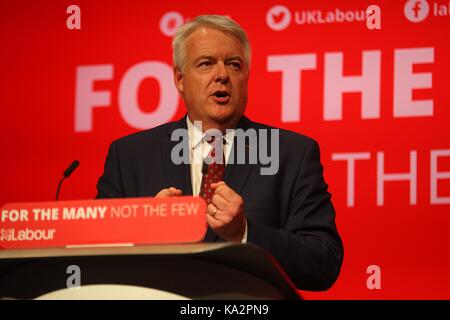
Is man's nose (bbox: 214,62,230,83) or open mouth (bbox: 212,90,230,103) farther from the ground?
man's nose (bbox: 214,62,230,83)

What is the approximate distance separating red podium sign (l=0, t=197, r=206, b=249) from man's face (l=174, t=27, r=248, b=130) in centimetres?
110

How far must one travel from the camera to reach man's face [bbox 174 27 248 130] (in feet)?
8.43

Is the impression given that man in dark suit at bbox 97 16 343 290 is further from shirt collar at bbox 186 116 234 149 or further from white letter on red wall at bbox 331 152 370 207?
white letter on red wall at bbox 331 152 370 207

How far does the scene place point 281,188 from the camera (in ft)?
7.92

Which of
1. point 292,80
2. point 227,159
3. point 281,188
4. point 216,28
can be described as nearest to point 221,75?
point 216,28

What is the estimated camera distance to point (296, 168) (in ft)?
8.07

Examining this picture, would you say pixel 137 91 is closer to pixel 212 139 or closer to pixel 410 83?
pixel 212 139

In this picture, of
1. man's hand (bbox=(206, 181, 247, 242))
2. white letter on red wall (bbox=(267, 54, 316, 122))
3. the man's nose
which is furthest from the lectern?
white letter on red wall (bbox=(267, 54, 316, 122))

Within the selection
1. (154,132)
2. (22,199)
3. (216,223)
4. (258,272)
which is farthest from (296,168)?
(22,199)

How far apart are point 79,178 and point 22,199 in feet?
0.92

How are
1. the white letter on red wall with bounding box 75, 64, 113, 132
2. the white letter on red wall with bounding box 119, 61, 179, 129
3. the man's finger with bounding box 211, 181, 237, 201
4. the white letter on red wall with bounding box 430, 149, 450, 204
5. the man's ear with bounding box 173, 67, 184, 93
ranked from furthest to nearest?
the white letter on red wall with bounding box 75, 64, 113, 132 → the white letter on red wall with bounding box 119, 61, 179, 129 → the white letter on red wall with bounding box 430, 149, 450, 204 → the man's ear with bounding box 173, 67, 184, 93 → the man's finger with bounding box 211, 181, 237, 201

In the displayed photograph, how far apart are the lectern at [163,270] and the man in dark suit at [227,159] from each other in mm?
721

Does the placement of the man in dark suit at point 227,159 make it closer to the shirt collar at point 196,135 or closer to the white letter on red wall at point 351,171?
the shirt collar at point 196,135

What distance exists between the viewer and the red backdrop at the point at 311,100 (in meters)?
3.09
